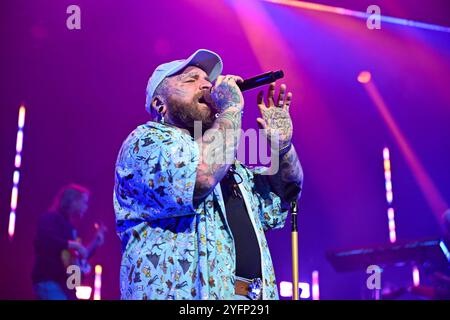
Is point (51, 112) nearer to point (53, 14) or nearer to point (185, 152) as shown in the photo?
point (53, 14)

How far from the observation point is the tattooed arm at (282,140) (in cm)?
210

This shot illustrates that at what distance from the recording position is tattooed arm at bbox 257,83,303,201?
82.5 inches

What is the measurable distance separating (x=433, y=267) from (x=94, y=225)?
2.72 metres

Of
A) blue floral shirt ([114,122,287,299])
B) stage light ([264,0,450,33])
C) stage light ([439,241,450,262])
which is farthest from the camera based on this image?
stage light ([264,0,450,33])

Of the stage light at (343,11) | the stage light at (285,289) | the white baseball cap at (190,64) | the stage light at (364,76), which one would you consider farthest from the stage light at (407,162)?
the white baseball cap at (190,64)

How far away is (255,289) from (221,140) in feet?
1.65

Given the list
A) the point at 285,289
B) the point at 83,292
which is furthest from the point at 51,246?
the point at 285,289

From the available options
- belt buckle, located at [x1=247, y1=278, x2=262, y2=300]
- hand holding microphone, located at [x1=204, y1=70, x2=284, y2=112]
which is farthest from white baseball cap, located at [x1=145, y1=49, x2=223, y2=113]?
belt buckle, located at [x1=247, y1=278, x2=262, y2=300]

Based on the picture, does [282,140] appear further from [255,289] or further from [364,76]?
[364,76]

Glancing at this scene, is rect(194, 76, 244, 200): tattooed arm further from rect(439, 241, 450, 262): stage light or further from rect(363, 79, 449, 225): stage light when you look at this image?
rect(363, 79, 449, 225): stage light

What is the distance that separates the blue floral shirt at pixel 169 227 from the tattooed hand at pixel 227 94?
18 cm

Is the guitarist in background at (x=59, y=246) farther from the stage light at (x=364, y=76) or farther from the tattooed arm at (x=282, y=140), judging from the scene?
the stage light at (x=364, y=76)

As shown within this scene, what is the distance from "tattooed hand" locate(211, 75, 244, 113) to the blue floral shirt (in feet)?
0.60

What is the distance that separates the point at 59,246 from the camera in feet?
14.6
